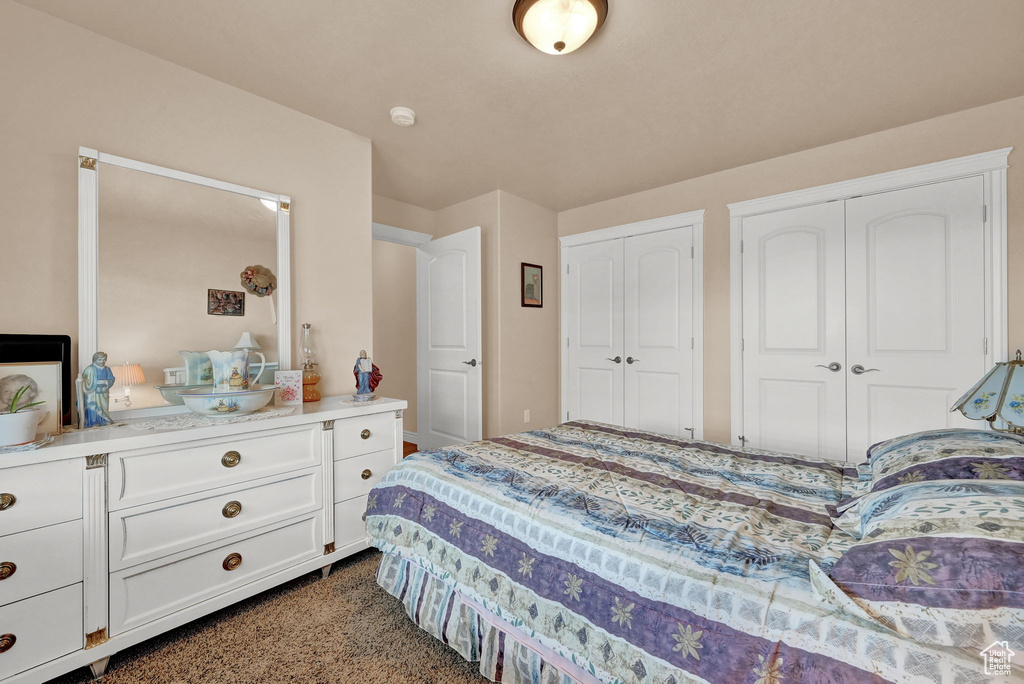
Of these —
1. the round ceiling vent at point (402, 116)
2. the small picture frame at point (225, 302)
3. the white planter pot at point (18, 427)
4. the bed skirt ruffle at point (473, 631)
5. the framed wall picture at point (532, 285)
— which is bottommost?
the bed skirt ruffle at point (473, 631)

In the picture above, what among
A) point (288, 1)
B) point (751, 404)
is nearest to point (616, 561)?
point (288, 1)

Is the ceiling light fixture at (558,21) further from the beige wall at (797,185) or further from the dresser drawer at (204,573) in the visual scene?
the dresser drawer at (204,573)

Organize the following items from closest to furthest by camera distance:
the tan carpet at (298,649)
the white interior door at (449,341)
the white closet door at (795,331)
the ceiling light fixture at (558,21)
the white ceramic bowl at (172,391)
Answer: the tan carpet at (298,649) → the ceiling light fixture at (558,21) → the white ceramic bowl at (172,391) → the white closet door at (795,331) → the white interior door at (449,341)

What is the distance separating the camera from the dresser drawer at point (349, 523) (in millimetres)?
2113

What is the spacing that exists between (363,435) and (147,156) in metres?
1.66

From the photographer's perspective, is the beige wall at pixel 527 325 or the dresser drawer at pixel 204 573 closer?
the dresser drawer at pixel 204 573

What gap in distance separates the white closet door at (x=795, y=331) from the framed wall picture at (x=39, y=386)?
12.8ft

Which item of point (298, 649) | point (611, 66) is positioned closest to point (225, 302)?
point (298, 649)

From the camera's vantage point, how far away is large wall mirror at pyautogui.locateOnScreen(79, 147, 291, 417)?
179cm

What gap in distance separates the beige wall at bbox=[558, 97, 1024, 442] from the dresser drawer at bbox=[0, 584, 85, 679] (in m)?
3.67

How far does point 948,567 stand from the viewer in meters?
0.77

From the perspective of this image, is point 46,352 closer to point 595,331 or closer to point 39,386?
point 39,386

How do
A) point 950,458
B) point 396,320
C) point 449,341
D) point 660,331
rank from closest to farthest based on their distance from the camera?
point 950,458 → point 660,331 → point 449,341 → point 396,320

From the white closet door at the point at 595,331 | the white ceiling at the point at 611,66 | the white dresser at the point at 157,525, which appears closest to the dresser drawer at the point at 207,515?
the white dresser at the point at 157,525
